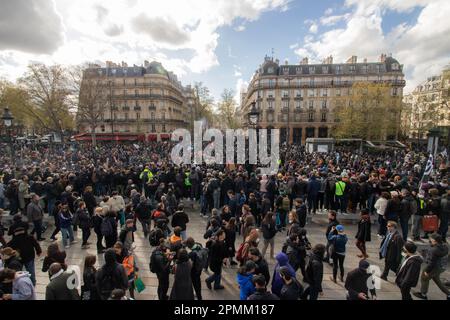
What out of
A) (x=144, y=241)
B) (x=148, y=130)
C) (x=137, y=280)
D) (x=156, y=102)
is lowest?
(x=144, y=241)

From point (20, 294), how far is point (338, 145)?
133ft

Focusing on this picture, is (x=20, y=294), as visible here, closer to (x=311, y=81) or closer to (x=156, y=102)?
(x=156, y=102)

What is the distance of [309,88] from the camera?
172 feet

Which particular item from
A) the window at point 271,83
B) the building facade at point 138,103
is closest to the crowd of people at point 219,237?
the building facade at point 138,103

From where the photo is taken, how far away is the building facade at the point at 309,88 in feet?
164

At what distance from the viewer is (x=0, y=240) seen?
5.45 metres

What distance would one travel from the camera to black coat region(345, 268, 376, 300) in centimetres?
376

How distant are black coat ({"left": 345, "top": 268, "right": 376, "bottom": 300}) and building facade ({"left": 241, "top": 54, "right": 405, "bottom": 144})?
48.5 meters

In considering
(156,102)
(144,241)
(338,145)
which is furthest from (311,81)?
(144,241)

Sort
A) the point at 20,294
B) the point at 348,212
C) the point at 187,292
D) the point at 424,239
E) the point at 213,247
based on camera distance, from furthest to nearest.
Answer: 1. the point at 348,212
2. the point at 424,239
3. the point at 213,247
4. the point at 187,292
5. the point at 20,294

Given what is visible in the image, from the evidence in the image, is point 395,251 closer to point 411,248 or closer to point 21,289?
point 411,248

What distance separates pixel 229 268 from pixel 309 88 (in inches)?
2099

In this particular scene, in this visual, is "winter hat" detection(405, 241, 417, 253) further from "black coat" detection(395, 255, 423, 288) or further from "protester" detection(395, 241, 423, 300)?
"black coat" detection(395, 255, 423, 288)

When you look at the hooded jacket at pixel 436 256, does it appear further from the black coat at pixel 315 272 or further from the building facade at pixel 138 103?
the building facade at pixel 138 103
